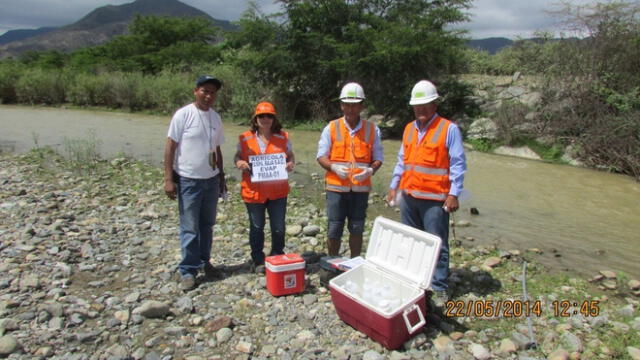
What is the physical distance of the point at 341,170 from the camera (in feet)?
13.6

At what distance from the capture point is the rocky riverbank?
11.0ft

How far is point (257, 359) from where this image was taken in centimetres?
324

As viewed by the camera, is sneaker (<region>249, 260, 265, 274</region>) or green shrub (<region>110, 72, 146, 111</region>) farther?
green shrub (<region>110, 72, 146, 111</region>)

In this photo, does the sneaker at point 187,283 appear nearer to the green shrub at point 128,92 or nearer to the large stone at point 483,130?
the large stone at point 483,130

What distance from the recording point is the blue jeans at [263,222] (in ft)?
14.5

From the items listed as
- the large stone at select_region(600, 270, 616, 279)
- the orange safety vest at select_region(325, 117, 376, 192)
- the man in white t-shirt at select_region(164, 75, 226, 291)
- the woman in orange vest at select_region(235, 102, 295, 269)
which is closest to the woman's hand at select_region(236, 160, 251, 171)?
the woman in orange vest at select_region(235, 102, 295, 269)

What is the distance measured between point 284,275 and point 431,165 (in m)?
1.64

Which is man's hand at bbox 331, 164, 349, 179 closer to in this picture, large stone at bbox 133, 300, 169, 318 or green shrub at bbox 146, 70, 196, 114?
large stone at bbox 133, 300, 169, 318

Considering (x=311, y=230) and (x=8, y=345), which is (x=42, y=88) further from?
(x=8, y=345)

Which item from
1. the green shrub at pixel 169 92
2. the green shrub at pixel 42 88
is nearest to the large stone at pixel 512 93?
the green shrub at pixel 169 92

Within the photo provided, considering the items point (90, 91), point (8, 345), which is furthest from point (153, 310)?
point (90, 91)

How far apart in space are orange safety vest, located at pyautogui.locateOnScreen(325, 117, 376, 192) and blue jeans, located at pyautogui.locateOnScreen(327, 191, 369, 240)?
0.32 feet

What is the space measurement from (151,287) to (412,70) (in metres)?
15.2

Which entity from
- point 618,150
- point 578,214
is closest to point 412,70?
point 618,150
